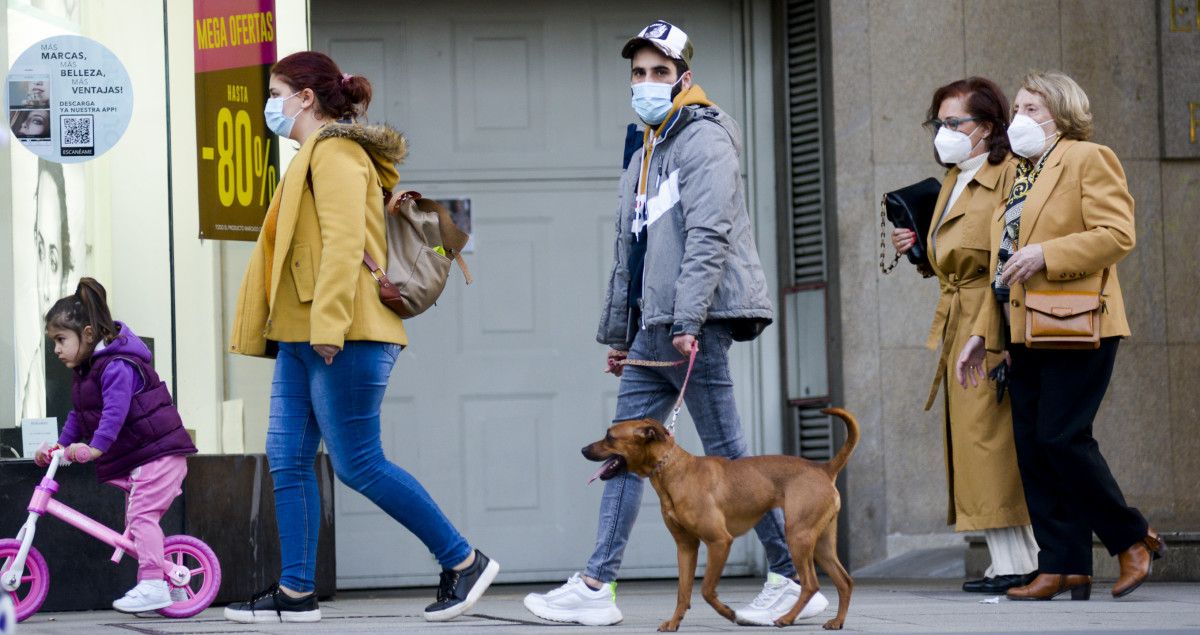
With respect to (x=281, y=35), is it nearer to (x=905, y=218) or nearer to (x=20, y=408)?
(x=20, y=408)

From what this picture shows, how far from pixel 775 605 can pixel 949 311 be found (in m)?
1.90

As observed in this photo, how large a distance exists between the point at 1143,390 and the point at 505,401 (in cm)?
322

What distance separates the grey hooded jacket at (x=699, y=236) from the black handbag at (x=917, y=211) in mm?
1461

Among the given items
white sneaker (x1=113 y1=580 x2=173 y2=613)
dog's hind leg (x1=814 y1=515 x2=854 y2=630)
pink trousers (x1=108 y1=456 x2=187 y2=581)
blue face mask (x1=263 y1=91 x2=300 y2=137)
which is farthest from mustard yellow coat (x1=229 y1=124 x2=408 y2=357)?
dog's hind leg (x1=814 y1=515 x2=854 y2=630)

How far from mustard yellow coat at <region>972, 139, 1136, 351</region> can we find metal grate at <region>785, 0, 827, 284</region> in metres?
2.71

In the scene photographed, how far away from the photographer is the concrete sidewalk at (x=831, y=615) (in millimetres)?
5375

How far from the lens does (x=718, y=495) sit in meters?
5.26

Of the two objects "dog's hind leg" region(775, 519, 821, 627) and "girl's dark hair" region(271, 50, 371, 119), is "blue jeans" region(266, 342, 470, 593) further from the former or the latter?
"dog's hind leg" region(775, 519, 821, 627)

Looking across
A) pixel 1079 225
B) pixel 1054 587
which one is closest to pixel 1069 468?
pixel 1054 587

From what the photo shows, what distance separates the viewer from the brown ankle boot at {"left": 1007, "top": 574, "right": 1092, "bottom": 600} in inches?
251

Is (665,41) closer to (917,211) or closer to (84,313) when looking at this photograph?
(917,211)

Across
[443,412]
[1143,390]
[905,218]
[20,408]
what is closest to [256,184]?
[20,408]

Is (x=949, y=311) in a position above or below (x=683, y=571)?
above

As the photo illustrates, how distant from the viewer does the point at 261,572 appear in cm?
729
